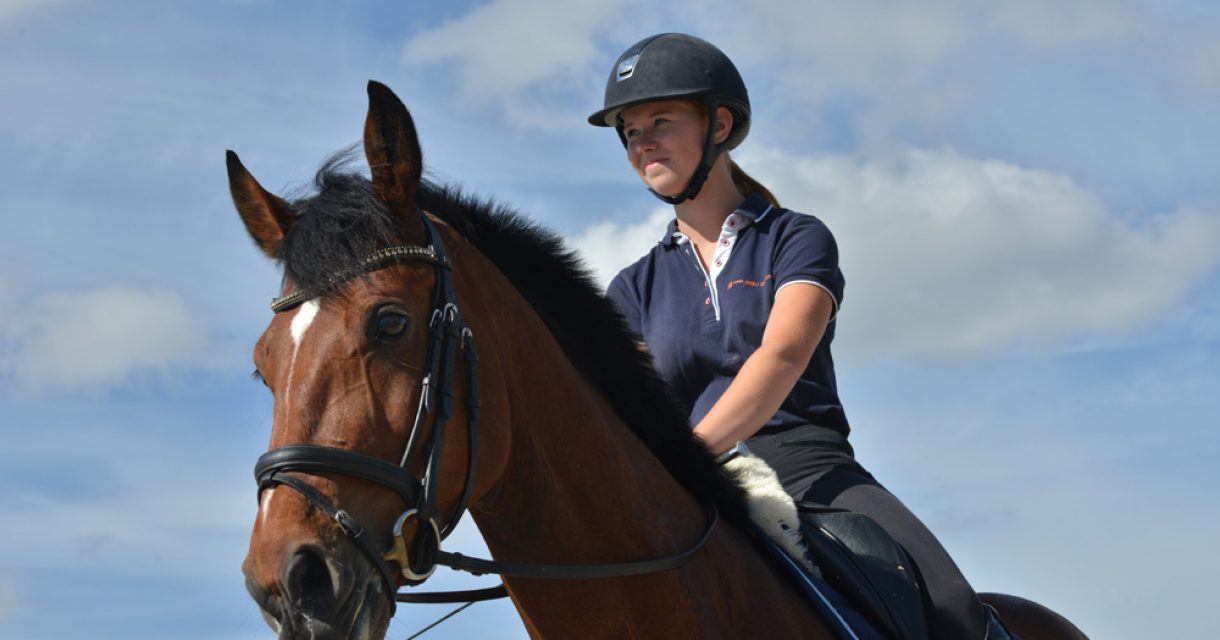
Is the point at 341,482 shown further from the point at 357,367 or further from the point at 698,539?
the point at 698,539

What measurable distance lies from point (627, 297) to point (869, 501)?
159 cm

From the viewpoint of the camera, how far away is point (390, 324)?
3557mm

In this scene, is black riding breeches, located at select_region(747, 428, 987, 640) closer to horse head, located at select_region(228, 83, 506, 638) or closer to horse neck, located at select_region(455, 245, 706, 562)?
horse neck, located at select_region(455, 245, 706, 562)

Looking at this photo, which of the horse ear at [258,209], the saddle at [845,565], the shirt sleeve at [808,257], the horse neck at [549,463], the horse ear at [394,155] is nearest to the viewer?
the horse ear at [394,155]

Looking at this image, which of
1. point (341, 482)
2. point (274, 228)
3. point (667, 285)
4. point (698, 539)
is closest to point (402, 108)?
point (274, 228)

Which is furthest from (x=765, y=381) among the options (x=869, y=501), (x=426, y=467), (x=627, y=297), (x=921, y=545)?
(x=426, y=467)

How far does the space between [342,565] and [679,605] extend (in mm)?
1272

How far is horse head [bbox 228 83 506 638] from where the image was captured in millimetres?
3234

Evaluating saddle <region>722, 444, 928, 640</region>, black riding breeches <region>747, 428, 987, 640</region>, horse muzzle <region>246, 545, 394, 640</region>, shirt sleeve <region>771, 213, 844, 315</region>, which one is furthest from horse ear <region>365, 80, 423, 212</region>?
black riding breeches <region>747, 428, 987, 640</region>

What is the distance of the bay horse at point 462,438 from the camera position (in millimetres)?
3303

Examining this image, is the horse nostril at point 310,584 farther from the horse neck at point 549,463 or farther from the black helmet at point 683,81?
the black helmet at point 683,81

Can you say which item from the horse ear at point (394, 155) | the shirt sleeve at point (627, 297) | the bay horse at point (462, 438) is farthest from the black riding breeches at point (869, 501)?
the horse ear at point (394, 155)

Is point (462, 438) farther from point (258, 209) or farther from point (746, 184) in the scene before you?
point (746, 184)

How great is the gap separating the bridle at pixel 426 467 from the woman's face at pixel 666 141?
5.96 feet
